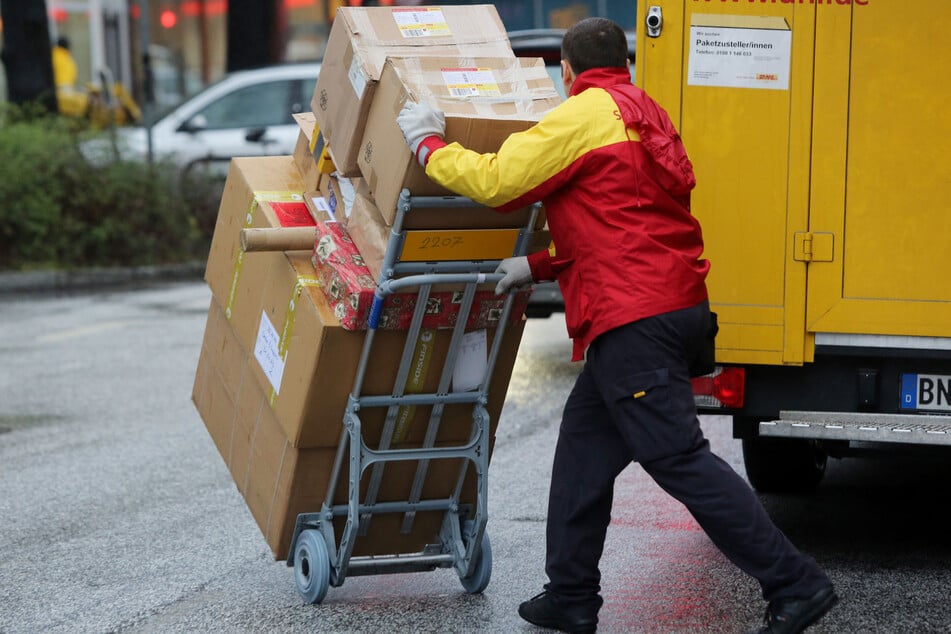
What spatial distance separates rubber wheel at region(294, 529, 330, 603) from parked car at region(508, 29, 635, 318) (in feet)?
15.6

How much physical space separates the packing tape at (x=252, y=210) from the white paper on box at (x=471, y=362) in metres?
0.74

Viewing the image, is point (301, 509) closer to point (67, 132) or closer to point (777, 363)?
point (777, 363)

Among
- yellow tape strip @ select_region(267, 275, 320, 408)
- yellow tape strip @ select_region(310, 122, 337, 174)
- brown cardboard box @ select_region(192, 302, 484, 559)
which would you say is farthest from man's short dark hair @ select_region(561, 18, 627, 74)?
brown cardboard box @ select_region(192, 302, 484, 559)

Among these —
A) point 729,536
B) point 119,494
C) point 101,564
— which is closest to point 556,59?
point 119,494

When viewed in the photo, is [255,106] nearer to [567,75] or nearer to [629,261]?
[567,75]

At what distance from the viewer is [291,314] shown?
4734mm

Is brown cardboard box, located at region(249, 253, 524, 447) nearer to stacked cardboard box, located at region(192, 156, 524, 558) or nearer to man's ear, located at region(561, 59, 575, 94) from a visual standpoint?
stacked cardboard box, located at region(192, 156, 524, 558)

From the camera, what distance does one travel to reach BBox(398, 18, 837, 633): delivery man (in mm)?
4281

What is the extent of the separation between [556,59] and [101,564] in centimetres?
576

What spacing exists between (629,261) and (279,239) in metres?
1.06

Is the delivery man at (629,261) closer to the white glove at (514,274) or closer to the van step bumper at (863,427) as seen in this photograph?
the white glove at (514,274)

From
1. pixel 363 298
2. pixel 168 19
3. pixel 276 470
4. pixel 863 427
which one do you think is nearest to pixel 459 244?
pixel 363 298

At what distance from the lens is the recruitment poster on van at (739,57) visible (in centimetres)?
526

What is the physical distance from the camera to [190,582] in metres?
5.30
